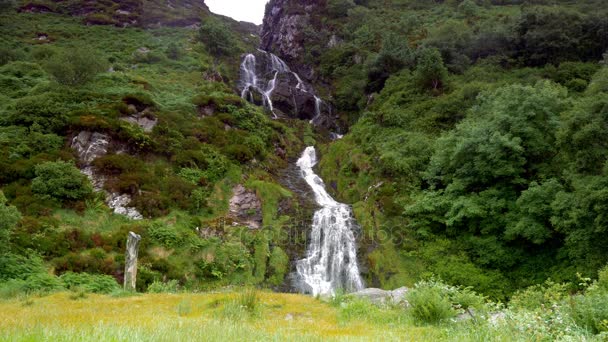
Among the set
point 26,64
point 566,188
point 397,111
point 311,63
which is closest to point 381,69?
point 397,111

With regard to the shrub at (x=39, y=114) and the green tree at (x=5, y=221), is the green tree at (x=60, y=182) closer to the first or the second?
the shrub at (x=39, y=114)

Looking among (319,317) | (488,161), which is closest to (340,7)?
(488,161)

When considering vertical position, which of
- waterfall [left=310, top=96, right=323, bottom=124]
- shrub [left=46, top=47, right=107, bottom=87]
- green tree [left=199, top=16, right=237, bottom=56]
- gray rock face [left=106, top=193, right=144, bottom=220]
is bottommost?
gray rock face [left=106, top=193, right=144, bottom=220]

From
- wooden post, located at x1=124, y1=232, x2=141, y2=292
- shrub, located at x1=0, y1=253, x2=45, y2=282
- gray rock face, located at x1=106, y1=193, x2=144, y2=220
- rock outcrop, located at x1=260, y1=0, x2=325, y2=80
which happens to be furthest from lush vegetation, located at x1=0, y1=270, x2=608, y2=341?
rock outcrop, located at x1=260, y1=0, x2=325, y2=80

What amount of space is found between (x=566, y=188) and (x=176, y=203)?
72.2ft

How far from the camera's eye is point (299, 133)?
4553 centimetres

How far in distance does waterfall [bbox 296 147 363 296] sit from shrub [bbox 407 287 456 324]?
12279 mm

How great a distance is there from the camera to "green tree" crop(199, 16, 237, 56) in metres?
57.7

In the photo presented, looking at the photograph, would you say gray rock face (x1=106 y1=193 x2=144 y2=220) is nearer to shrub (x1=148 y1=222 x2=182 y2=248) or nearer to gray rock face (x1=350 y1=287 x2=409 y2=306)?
shrub (x1=148 y1=222 x2=182 y2=248)

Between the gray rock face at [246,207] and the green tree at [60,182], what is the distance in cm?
894

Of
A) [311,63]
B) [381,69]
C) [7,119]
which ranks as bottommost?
[7,119]

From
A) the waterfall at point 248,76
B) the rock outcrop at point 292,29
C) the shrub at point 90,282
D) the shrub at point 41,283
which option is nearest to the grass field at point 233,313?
the shrub at point 41,283

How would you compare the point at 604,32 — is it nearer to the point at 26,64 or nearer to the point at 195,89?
the point at 195,89

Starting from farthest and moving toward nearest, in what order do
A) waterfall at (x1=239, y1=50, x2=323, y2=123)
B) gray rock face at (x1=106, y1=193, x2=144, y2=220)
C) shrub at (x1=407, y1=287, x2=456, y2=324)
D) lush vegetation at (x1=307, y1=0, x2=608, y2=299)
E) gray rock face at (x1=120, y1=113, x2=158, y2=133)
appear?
waterfall at (x1=239, y1=50, x2=323, y2=123)
gray rock face at (x1=120, y1=113, x2=158, y2=133)
gray rock face at (x1=106, y1=193, x2=144, y2=220)
lush vegetation at (x1=307, y1=0, x2=608, y2=299)
shrub at (x1=407, y1=287, x2=456, y2=324)
